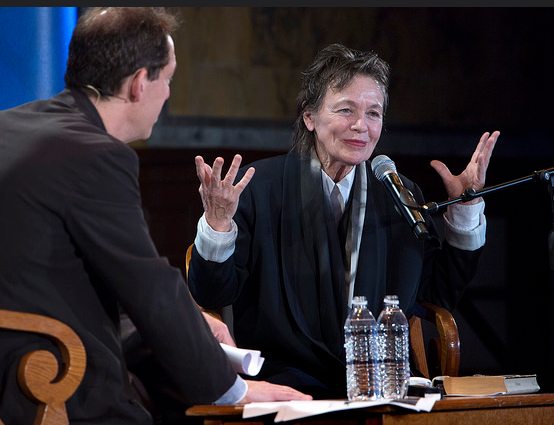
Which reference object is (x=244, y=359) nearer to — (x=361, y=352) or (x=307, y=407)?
(x=307, y=407)

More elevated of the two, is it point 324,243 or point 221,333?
point 324,243

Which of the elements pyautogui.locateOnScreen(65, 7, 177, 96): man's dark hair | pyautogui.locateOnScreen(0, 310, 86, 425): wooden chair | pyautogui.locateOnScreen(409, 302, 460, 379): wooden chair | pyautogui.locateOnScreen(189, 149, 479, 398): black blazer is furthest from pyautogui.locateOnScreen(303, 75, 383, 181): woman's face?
pyautogui.locateOnScreen(0, 310, 86, 425): wooden chair

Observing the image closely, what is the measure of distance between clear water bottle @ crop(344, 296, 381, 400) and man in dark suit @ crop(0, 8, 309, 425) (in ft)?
1.47

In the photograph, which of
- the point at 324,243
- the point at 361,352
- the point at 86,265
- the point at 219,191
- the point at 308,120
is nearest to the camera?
the point at 86,265

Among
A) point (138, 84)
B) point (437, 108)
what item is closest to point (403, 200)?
point (138, 84)

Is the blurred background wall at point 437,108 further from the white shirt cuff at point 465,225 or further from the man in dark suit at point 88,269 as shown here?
the man in dark suit at point 88,269

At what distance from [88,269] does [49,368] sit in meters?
0.21

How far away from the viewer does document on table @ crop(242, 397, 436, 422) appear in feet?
4.58

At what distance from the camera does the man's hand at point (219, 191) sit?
1945 millimetres

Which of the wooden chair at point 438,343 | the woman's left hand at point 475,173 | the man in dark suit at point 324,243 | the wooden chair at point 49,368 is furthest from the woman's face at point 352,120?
the wooden chair at point 49,368

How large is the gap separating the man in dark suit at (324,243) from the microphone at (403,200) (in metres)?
0.28

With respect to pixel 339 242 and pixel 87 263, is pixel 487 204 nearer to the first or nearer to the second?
pixel 339 242

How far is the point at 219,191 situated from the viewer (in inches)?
77.4

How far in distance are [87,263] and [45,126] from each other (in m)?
0.26
